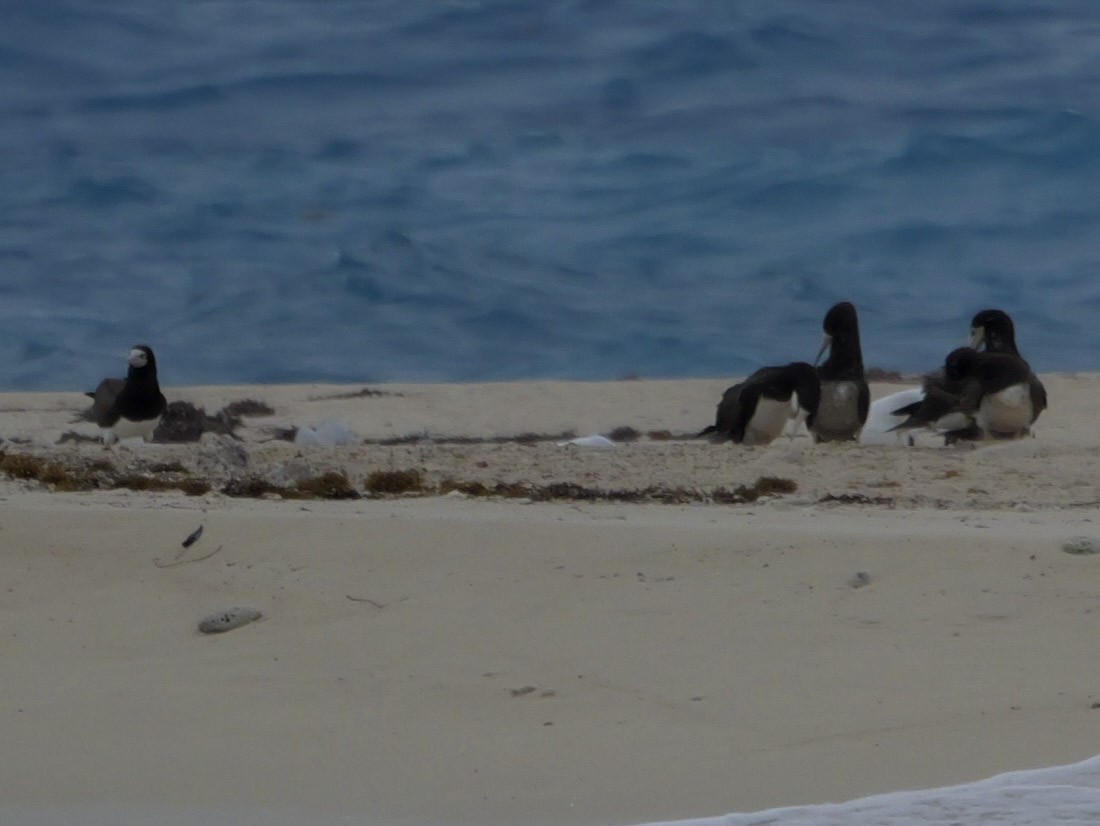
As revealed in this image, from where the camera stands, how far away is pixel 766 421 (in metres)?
11.3

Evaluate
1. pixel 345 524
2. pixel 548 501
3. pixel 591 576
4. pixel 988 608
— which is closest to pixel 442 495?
pixel 548 501

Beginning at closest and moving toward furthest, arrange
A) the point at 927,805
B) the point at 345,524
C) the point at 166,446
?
the point at 927,805 < the point at 345,524 < the point at 166,446

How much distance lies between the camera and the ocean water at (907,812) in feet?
14.0

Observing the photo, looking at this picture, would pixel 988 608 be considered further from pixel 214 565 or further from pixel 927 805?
pixel 214 565

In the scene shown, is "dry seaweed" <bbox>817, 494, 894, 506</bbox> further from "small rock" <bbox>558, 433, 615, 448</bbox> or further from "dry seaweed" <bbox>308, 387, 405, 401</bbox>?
"dry seaweed" <bbox>308, 387, 405, 401</bbox>

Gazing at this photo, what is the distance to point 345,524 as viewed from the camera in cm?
680

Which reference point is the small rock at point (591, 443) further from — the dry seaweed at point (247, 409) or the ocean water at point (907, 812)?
the ocean water at point (907, 812)

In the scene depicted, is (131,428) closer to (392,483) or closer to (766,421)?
(766,421)

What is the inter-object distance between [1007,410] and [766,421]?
1.46 m

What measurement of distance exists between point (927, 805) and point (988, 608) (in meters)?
1.51

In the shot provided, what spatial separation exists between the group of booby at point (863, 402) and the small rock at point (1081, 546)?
15.7ft

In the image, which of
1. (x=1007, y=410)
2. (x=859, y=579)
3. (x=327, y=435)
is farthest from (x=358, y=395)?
(x=859, y=579)

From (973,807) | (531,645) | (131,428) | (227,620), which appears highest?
(131,428)

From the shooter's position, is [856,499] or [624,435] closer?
[856,499]
